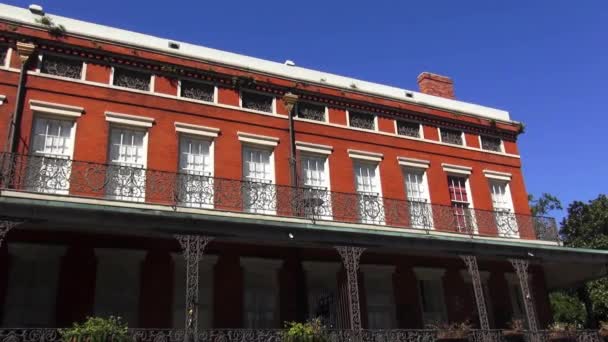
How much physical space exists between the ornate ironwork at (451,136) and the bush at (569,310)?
49.5 ft

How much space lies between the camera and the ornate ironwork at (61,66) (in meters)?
13.0

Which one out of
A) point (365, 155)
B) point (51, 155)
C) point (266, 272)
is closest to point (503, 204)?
point (365, 155)

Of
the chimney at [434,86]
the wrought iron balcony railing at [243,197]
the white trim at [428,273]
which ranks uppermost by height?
the chimney at [434,86]

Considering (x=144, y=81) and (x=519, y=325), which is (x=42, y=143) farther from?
(x=519, y=325)

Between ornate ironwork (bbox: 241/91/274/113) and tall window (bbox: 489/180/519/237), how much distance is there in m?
7.27

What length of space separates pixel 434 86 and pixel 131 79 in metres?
10.8

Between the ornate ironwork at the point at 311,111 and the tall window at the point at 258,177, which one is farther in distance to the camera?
the ornate ironwork at the point at 311,111

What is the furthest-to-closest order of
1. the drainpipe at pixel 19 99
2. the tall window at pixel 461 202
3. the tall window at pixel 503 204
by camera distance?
the tall window at pixel 503 204 → the tall window at pixel 461 202 → the drainpipe at pixel 19 99

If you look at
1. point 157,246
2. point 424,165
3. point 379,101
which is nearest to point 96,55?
point 157,246

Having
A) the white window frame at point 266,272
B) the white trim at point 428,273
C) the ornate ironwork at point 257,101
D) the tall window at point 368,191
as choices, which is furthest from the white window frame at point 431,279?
the ornate ironwork at point 257,101

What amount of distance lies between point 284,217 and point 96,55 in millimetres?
6006

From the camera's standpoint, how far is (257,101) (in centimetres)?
1523

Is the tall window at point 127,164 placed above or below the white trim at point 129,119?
below

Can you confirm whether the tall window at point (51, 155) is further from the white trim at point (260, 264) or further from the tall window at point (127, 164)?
the white trim at point (260, 264)
